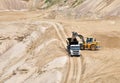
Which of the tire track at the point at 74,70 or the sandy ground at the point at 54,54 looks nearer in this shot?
the tire track at the point at 74,70

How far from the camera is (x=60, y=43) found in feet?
111

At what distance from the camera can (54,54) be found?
30000mm

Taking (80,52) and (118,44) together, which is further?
(118,44)

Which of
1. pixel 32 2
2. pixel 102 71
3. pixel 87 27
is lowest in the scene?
pixel 102 71

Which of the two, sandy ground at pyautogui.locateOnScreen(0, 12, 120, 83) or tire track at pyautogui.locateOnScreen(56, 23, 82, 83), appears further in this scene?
sandy ground at pyautogui.locateOnScreen(0, 12, 120, 83)

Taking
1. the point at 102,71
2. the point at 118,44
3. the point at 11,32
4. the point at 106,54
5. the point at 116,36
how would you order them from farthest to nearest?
1. the point at 11,32
2. the point at 116,36
3. the point at 118,44
4. the point at 106,54
5. the point at 102,71

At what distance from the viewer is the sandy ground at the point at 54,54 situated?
2592cm

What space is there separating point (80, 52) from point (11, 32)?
39.6 feet

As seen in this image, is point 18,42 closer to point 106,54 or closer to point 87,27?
point 87,27

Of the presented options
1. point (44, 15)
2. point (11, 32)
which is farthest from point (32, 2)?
point (11, 32)

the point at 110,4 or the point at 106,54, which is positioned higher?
the point at 110,4

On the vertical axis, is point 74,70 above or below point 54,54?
below

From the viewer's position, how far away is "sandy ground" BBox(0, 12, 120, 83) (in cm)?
2592

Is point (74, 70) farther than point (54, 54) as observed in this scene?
No
